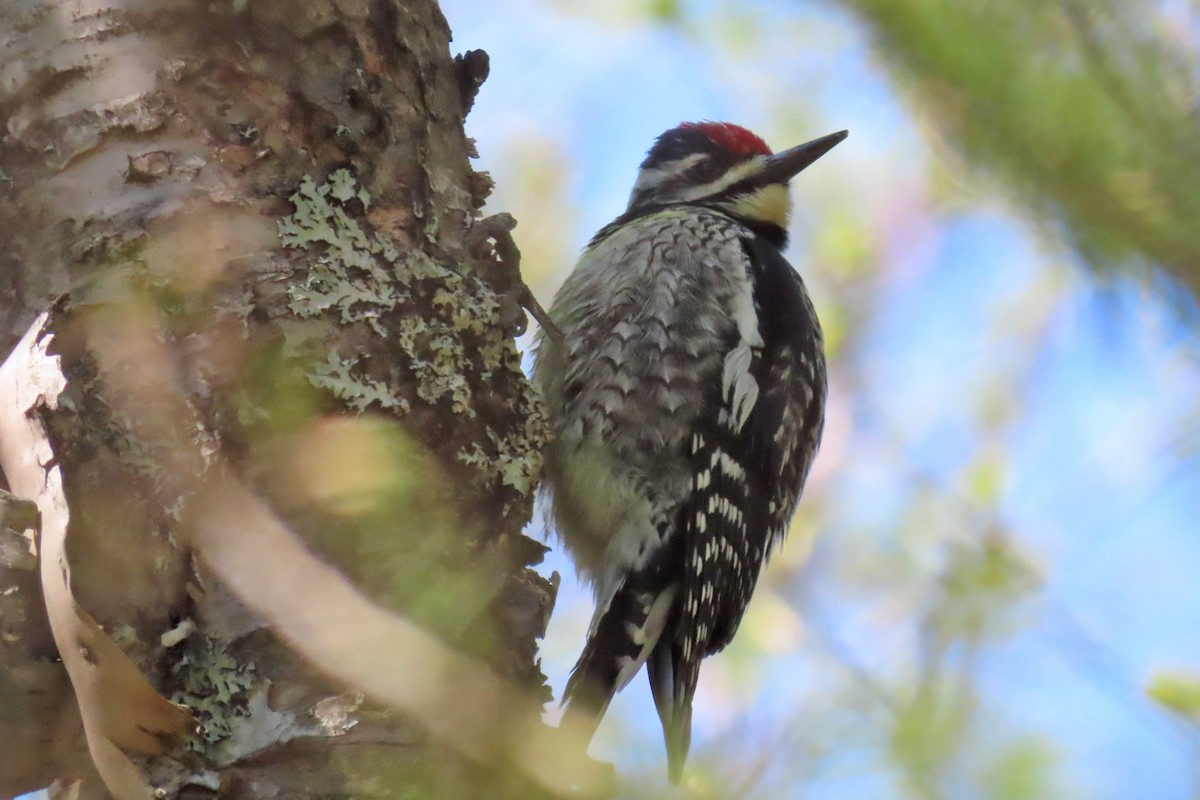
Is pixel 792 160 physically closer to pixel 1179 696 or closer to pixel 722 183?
pixel 722 183

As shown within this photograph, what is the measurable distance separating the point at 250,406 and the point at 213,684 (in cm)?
35

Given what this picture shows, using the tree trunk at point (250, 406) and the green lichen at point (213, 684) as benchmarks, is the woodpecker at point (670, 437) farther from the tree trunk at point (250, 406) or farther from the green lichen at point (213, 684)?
the green lichen at point (213, 684)

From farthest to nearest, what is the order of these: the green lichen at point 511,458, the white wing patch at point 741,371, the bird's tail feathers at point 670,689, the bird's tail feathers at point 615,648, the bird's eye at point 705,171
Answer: the bird's eye at point 705,171 < the white wing patch at point 741,371 < the bird's tail feathers at point 670,689 < the bird's tail feathers at point 615,648 < the green lichen at point 511,458

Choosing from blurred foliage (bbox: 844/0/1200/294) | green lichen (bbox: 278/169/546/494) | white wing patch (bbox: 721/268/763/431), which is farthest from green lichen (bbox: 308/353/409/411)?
white wing patch (bbox: 721/268/763/431)

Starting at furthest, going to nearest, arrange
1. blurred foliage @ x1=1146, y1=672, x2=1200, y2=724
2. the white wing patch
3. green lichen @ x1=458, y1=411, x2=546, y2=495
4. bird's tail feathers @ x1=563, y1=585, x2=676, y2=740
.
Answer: the white wing patch, bird's tail feathers @ x1=563, y1=585, x2=676, y2=740, green lichen @ x1=458, y1=411, x2=546, y2=495, blurred foliage @ x1=1146, y1=672, x2=1200, y2=724

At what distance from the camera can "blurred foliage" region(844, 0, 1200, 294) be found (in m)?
0.77

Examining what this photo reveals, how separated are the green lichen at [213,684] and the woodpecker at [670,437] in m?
1.07

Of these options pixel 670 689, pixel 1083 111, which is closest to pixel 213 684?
pixel 1083 111

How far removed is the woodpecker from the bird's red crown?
0.63 meters

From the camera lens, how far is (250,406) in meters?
1.61

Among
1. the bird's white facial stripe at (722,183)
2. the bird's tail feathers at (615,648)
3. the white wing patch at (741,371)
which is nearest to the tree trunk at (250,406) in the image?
the bird's tail feathers at (615,648)

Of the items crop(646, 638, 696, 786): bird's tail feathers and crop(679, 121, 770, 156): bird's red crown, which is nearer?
crop(646, 638, 696, 786): bird's tail feathers

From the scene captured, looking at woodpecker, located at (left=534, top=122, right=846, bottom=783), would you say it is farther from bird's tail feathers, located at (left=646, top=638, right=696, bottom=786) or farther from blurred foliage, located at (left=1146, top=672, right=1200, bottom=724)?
blurred foliage, located at (left=1146, top=672, right=1200, bottom=724)

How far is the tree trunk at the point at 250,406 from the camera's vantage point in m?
1.42
